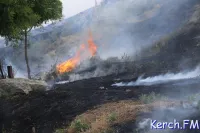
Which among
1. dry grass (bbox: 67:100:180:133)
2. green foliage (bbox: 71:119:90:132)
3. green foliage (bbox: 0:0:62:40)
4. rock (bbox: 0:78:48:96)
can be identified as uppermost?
green foliage (bbox: 0:0:62:40)

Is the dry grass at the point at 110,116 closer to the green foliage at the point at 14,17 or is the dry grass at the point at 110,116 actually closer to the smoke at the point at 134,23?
the green foliage at the point at 14,17

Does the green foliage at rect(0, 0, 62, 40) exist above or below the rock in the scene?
above

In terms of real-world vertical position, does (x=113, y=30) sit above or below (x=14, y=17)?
above

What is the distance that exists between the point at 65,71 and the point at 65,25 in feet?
101

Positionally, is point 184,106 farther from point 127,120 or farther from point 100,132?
point 100,132

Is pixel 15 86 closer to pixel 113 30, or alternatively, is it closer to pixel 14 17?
pixel 14 17

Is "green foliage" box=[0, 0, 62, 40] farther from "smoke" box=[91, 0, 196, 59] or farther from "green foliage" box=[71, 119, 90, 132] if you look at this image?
"smoke" box=[91, 0, 196, 59]

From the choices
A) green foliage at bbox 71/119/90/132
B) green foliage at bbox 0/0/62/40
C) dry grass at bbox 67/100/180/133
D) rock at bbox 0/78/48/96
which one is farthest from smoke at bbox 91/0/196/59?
green foliage at bbox 71/119/90/132

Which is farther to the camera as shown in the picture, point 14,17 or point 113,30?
point 113,30

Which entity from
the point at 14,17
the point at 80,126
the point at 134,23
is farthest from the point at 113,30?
the point at 80,126

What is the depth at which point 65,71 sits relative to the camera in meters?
35.0

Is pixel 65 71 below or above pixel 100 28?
below

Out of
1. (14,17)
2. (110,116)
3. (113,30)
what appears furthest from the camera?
(113,30)

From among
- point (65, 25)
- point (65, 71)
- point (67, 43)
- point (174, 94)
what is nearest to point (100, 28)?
point (67, 43)
